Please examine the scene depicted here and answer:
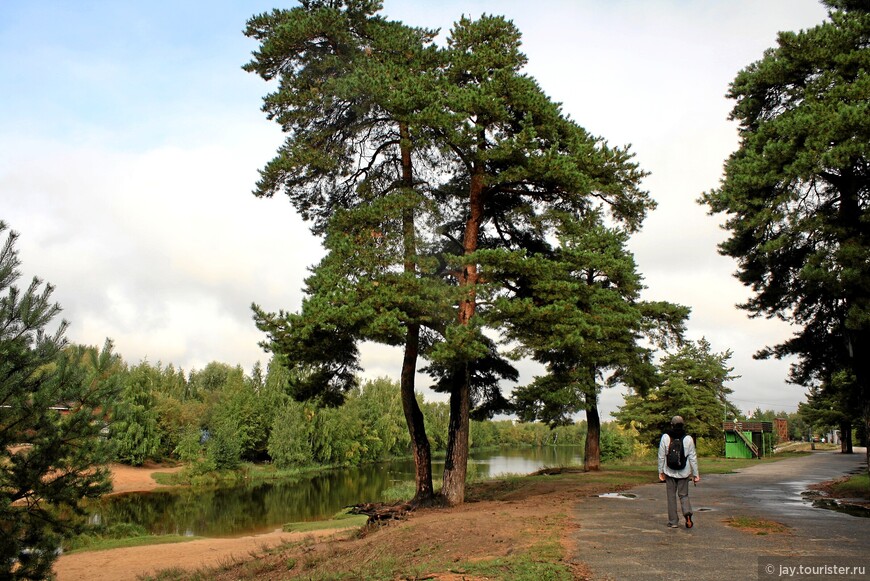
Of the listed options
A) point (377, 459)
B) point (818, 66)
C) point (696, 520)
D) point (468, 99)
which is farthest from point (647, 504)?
point (377, 459)

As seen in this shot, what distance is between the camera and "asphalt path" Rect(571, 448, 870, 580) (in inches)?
289

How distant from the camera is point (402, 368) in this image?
17.8 meters

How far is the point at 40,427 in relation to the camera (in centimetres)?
968

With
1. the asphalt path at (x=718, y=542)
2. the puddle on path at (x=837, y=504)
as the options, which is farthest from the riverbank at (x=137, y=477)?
the puddle on path at (x=837, y=504)

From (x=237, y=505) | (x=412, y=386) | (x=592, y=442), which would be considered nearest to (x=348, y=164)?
(x=412, y=386)

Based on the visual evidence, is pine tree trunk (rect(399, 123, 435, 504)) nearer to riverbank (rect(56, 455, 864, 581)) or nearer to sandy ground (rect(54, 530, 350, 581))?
riverbank (rect(56, 455, 864, 581))

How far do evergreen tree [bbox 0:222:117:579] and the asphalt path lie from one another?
320 inches

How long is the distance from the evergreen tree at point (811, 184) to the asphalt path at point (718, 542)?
5206 mm

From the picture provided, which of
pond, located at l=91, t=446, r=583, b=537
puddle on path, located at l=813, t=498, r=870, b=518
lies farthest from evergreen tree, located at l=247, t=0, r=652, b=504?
pond, located at l=91, t=446, r=583, b=537

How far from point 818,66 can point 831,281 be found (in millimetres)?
5796

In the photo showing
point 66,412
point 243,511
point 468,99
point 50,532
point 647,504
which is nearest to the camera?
point 50,532

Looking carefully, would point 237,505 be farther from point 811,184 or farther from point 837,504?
point 811,184

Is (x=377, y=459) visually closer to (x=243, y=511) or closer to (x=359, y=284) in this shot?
(x=243, y=511)

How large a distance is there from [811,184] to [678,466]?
31.7ft
